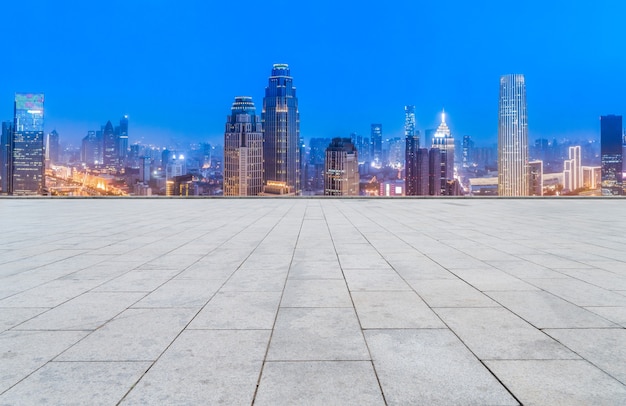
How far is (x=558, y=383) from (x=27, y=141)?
168490 millimetres

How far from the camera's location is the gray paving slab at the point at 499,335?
3951mm

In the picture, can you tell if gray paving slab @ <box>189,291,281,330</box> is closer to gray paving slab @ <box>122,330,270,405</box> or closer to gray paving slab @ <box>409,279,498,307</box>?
gray paving slab @ <box>122,330,270,405</box>

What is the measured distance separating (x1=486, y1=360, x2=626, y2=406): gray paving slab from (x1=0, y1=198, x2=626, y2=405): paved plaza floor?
0.6 inches

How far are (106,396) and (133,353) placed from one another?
0.77 meters

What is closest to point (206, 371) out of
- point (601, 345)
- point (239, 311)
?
point (239, 311)

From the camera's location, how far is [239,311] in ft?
17.2

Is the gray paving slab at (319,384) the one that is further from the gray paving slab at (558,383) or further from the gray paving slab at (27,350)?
the gray paving slab at (27,350)

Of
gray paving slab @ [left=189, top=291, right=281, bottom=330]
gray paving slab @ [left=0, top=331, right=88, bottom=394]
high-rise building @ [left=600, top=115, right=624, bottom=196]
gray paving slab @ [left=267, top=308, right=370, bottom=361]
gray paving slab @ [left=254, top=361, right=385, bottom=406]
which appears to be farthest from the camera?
high-rise building @ [left=600, top=115, right=624, bottom=196]

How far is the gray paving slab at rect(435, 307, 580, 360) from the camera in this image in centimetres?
→ 395

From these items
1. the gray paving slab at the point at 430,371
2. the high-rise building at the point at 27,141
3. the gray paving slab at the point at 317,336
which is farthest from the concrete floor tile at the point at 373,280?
the high-rise building at the point at 27,141

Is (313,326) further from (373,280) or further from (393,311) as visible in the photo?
(373,280)

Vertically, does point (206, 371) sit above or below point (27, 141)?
below

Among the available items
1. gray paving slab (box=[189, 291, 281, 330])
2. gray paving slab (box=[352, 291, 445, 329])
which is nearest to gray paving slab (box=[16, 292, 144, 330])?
gray paving slab (box=[189, 291, 281, 330])

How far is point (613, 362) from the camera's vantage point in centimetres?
376
